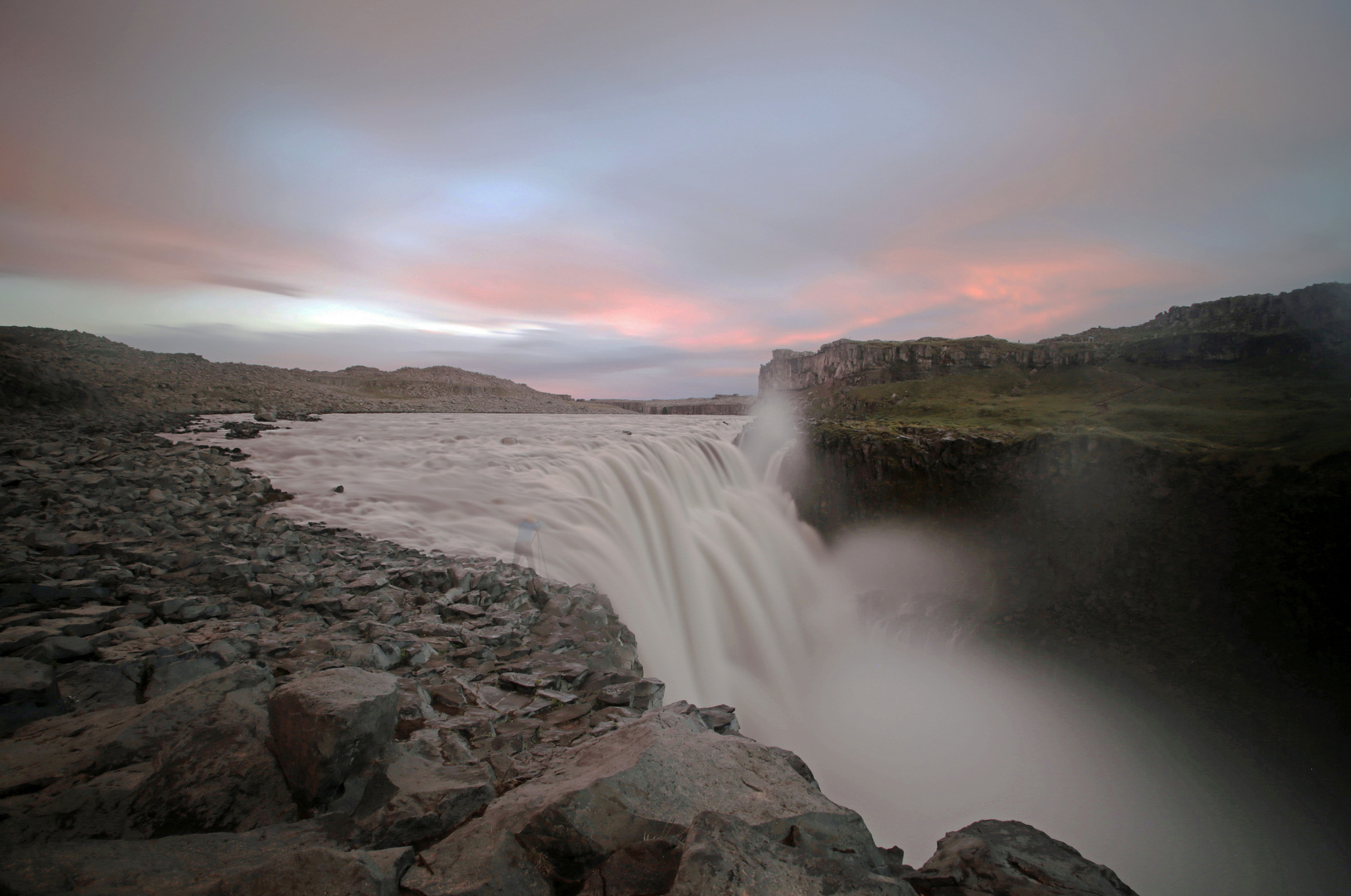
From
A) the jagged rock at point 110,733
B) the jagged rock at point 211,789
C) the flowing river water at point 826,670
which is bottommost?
the flowing river water at point 826,670

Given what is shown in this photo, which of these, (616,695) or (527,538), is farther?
(527,538)

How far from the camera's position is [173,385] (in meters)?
28.7

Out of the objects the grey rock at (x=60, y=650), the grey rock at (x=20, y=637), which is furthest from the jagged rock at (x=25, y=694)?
the grey rock at (x=20, y=637)

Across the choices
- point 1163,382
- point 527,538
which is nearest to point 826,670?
point 527,538

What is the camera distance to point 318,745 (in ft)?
7.72

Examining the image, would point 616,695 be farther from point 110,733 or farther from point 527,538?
point 527,538

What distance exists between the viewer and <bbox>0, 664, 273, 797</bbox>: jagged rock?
218 cm

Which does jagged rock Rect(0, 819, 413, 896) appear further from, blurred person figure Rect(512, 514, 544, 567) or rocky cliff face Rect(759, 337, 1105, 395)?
rocky cliff face Rect(759, 337, 1105, 395)

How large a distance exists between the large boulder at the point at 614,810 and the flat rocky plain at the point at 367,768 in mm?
11

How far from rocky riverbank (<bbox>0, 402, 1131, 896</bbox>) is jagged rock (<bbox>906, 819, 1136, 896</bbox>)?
0.6 inches

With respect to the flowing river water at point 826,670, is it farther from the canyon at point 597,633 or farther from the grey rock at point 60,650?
the grey rock at point 60,650

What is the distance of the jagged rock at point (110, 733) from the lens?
2.18 meters

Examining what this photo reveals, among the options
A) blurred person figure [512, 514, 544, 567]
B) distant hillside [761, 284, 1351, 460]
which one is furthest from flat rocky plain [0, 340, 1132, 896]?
distant hillside [761, 284, 1351, 460]

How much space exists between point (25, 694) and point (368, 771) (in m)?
1.94
